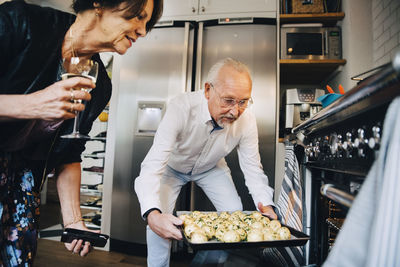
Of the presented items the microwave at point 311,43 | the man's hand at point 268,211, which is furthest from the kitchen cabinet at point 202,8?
the man's hand at point 268,211

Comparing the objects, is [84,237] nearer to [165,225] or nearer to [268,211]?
[165,225]

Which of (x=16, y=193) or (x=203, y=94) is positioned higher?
(x=203, y=94)

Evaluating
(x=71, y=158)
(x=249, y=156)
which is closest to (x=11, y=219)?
(x=71, y=158)

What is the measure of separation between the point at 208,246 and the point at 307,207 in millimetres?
457

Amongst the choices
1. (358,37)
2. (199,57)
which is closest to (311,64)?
(358,37)

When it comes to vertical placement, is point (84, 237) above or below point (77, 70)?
below

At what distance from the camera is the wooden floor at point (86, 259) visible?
2.18 m

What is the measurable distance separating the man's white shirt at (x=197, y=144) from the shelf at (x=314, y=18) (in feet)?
3.94

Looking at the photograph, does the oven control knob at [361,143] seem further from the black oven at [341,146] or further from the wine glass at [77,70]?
the wine glass at [77,70]

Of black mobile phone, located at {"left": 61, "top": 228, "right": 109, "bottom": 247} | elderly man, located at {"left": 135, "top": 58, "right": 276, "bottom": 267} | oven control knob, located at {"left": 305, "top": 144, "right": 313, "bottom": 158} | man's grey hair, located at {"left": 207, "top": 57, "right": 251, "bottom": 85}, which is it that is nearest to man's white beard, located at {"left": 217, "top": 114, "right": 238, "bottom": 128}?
elderly man, located at {"left": 135, "top": 58, "right": 276, "bottom": 267}

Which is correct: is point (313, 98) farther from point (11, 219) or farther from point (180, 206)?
point (11, 219)

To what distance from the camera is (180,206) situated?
7.81 feet

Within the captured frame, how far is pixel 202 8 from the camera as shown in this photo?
8.45ft

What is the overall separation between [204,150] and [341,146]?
1.00 m
